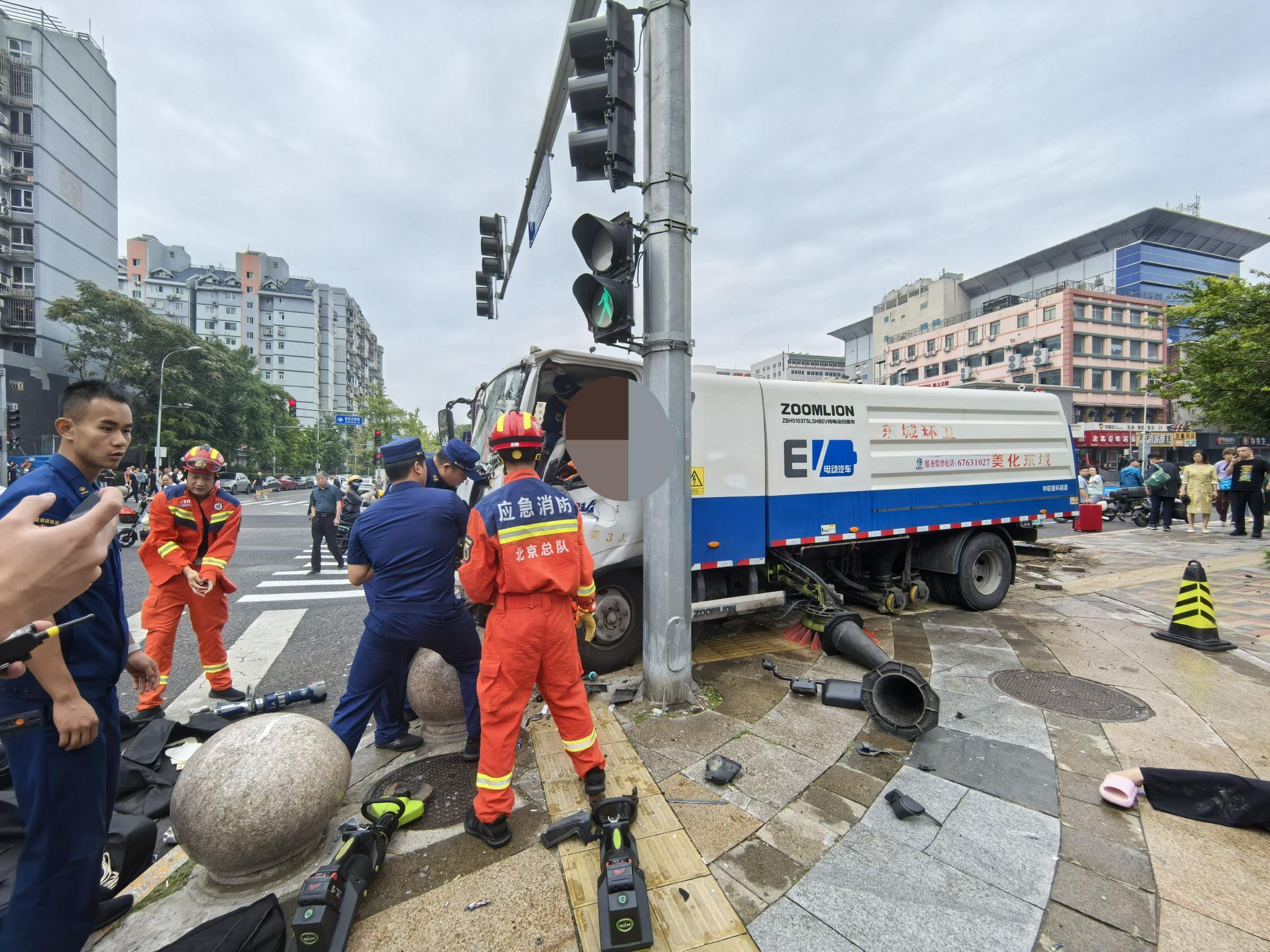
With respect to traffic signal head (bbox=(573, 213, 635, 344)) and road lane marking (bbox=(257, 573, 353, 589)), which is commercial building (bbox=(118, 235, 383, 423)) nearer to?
road lane marking (bbox=(257, 573, 353, 589))

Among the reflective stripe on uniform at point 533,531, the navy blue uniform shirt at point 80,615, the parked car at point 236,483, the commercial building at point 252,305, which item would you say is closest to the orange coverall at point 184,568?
the navy blue uniform shirt at point 80,615

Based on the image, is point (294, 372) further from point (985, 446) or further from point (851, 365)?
point (985, 446)

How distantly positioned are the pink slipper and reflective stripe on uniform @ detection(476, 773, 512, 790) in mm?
3049

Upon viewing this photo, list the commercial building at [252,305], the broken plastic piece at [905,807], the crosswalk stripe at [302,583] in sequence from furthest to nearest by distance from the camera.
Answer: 1. the commercial building at [252,305]
2. the crosswalk stripe at [302,583]
3. the broken plastic piece at [905,807]

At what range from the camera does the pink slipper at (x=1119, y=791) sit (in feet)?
8.91

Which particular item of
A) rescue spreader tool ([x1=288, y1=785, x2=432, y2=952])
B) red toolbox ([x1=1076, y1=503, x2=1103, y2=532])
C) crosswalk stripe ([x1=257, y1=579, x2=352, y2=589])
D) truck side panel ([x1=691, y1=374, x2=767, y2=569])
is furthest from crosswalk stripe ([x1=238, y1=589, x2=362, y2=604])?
red toolbox ([x1=1076, y1=503, x2=1103, y2=532])

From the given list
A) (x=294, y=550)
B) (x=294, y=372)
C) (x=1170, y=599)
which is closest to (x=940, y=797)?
(x=1170, y=599)

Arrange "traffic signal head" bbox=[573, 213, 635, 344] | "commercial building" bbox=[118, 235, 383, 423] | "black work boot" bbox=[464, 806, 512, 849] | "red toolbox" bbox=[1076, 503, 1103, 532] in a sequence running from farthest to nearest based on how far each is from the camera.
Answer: "commercial building" bbox=[118, 235, 383, 423], "red toolbox" bbox=[1076, 503, 1103, 532], "traffic signal head" bbox=[573, 213, 635, 344], "black work boot" bbox=[464, 806, 512, 849]

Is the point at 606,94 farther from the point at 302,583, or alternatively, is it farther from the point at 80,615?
the point at 302,583

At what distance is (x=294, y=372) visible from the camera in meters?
81.8

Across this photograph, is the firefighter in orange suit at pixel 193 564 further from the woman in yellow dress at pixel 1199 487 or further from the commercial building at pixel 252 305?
the commercial building at pixel 252 305

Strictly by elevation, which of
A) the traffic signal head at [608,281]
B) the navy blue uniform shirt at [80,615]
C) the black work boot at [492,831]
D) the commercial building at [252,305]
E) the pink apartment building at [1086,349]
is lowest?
the black work boot at [492,831]

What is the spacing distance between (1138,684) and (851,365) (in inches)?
3394

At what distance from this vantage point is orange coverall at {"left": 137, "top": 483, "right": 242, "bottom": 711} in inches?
160
